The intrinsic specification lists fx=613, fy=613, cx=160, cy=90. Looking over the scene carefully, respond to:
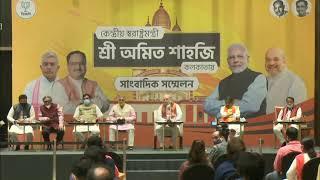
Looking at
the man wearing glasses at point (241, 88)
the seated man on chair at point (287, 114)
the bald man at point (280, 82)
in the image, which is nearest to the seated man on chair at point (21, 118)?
the man wearing glasses at point (241, 88)

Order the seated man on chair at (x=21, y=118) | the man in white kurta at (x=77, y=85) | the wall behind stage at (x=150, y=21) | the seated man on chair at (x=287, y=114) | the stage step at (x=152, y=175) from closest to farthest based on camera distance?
the stage step at (x=152, y=175) < the seated man on chair at (x=21, y=118) < the seated man on chair at (x=287, y=114) < the wall behind stage at (x=150, y=21) < the man in white kurta at (x=77, y=85)

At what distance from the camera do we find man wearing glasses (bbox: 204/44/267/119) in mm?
13500

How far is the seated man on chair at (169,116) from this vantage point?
40.1ft

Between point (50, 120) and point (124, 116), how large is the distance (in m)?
1.51

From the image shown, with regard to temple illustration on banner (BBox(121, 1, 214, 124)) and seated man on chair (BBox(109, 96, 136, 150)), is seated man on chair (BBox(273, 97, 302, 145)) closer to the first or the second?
temple illustration on banner (BBox(121, 1, 214, 124))

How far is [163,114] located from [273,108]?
2616mm

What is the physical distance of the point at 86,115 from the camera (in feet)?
40.3

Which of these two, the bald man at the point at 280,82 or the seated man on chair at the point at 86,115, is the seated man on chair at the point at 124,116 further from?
the bald man at the point at 280,82

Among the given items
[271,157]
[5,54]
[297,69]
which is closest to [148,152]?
[271,157]

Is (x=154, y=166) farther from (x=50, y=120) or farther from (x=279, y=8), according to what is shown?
(x=279, y=8)

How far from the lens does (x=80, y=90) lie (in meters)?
13.5

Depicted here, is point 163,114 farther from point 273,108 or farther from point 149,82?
point 273,108

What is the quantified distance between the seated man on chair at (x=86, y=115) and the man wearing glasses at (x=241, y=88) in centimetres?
260

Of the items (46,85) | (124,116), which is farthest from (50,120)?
(46,85)
